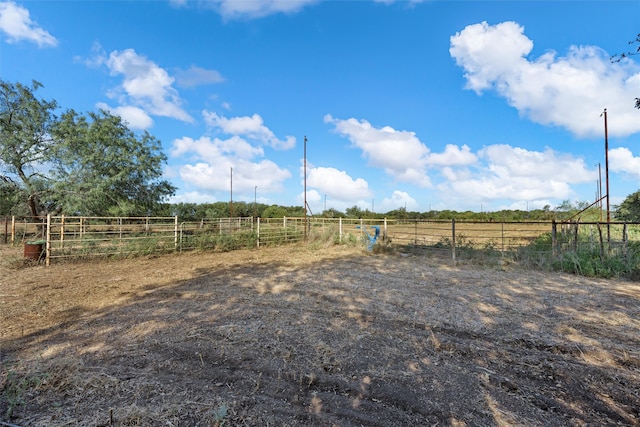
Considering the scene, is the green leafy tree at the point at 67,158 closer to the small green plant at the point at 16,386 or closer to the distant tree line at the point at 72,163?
the distant tree line at the point at 72,163

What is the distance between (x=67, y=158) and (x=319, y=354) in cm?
1774

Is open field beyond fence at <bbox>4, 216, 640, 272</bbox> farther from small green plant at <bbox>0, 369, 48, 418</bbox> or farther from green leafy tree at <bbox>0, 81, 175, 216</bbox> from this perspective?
small green plant at <bbox>0, 369, 48, 418</bbox>

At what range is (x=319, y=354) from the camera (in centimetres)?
294

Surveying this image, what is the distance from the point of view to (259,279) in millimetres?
6496

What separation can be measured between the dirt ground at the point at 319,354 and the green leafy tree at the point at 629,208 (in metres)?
17.3

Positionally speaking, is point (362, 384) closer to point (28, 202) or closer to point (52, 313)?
point (52, 313)

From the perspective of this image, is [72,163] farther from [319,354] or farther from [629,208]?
[629,208]

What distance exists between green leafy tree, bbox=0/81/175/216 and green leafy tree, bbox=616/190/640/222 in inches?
1138

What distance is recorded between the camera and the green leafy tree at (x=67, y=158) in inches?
544

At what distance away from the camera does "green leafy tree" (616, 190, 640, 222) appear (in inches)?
690

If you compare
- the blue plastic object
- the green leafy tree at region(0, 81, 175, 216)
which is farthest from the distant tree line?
the blue plastic object

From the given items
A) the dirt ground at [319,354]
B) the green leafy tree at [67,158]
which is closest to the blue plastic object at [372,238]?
the dirt ground at [319,354]

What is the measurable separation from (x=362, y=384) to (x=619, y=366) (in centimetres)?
252

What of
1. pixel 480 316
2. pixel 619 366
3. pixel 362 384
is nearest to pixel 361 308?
pixel 480 316
